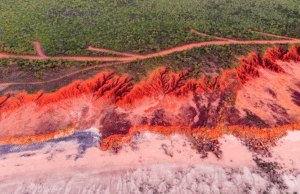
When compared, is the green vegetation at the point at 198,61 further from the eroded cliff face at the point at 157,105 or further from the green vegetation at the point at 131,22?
the green vegetation at the point at 131,22

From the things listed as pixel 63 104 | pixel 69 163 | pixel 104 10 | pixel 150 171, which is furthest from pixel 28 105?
pixel 104 10

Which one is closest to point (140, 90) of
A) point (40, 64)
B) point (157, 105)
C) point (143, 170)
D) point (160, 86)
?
point (160, 86)

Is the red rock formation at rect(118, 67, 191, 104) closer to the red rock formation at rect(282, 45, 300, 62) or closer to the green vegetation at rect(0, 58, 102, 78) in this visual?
the green vegetation at rect(0, 58, 102, 78)

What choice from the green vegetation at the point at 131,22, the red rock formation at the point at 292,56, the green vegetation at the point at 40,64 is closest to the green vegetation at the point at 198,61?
the red rock formation at the point at 292,56

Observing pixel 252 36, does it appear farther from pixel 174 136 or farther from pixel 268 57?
pixel 174 136

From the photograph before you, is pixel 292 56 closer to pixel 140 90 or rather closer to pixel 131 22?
pixel 140 90

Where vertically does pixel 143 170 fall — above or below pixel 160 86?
below
